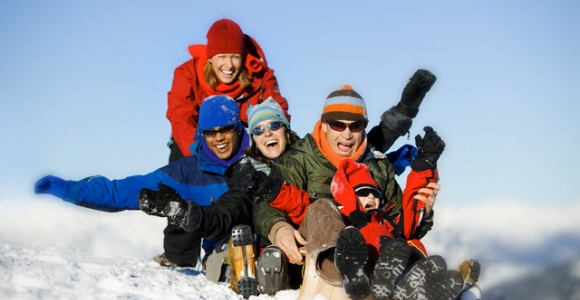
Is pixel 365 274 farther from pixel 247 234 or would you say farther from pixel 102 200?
pixel 102 200

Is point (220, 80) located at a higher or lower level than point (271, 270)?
higher

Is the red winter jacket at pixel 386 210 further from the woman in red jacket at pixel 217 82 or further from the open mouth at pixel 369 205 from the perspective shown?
the woman in red jacket at pixel 217 82

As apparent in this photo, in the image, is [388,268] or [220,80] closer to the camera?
[388,268]

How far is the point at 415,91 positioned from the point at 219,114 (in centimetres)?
153

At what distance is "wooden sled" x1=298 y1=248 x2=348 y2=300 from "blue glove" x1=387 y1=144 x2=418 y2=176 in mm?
1916

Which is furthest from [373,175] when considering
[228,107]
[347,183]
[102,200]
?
[102,200]

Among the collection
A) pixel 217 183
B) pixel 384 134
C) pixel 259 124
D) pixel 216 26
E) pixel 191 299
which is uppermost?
Answer: pixel 216 26

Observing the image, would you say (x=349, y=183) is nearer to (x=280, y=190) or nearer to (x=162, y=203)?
(x=280, y=190)

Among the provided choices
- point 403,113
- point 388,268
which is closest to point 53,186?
point 388,268

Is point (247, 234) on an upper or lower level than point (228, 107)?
lower

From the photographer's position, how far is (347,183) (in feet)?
14.8

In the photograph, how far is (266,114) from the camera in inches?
214

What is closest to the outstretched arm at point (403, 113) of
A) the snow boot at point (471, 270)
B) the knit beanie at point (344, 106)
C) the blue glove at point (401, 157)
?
the blue glove at point (401, 157)

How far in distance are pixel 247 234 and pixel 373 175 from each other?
0.97m
